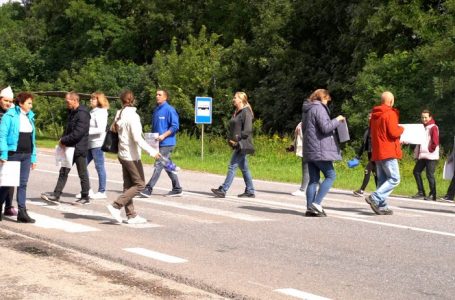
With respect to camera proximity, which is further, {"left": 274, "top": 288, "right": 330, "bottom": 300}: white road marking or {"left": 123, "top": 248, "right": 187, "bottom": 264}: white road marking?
{"left": 123, "top": 248, "right": 187, "bottom": 264}: white road marking

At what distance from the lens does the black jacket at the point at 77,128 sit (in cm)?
1220

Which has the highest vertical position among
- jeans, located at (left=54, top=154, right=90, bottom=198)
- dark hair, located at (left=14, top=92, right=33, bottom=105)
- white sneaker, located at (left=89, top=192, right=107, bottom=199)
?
dark hair, located at (left=14, top=92, right=33, bottom=105)

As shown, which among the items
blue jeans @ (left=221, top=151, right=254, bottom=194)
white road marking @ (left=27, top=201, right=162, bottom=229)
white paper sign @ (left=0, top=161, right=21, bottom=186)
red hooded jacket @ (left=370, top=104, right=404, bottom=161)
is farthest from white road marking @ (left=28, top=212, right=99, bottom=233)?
red hooded jacket @ (left=370, top=104, right=404, bottom=161)

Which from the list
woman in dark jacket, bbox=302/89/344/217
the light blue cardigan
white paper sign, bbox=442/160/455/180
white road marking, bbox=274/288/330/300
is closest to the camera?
white road marking, bbox=274/288/330/300

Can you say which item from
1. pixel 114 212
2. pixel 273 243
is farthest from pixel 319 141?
pixel 114 212

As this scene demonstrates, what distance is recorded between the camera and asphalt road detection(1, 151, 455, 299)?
6805 mm

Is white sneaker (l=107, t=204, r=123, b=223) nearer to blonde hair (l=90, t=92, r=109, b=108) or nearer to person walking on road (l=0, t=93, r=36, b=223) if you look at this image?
person walking on road (l=0, t=93, r=36, b=223)

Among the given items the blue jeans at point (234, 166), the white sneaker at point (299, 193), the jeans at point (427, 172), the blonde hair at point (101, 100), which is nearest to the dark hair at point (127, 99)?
the blonde hair at point (101, 100)

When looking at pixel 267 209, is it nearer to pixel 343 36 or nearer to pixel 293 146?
pixel 293 146

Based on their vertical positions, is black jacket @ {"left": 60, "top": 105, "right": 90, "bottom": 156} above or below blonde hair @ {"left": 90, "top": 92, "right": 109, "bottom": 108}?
below

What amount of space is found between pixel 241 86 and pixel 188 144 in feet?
32.8

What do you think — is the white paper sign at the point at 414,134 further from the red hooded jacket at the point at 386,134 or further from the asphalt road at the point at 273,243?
the red hooded jacket at the point at 386,134

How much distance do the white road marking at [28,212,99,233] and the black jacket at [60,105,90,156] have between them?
161cm

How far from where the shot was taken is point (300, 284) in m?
6.79
